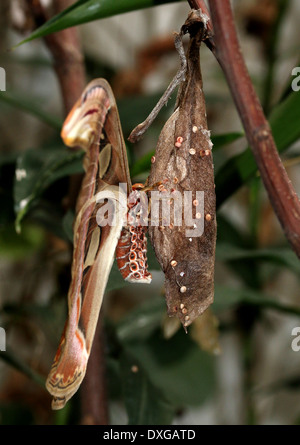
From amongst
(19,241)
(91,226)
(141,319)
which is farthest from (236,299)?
(19,241)

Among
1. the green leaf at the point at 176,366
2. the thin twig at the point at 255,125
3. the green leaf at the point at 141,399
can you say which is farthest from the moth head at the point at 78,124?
the green leaf at the point at 176,366

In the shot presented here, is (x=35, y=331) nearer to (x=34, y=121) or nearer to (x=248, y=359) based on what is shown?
(x=248, y=359)

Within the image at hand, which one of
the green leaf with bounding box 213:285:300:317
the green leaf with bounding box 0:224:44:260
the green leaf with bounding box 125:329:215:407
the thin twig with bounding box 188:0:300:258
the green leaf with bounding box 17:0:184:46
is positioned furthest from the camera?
the green leaf with bounding box 0:224:44:260

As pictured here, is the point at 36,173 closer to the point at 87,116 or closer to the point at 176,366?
the point at 87,116

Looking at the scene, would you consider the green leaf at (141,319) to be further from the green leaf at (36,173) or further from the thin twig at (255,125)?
the thin twig at (255,125)

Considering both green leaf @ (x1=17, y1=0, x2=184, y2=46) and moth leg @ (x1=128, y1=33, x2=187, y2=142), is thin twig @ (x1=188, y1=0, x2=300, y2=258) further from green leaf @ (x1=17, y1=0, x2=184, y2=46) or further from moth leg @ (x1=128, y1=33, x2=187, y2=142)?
green leaf @ (x1=17, y1=0, x2=184, y2=46)

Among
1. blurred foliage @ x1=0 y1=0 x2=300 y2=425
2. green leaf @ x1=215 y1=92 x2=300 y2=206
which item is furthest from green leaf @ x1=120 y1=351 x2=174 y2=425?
green leaf @ x1=215 y1=92 x2=300 y2=206

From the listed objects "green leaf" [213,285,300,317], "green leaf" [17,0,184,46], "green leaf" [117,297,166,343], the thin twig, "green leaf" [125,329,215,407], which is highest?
"green leaf" [17,0,184,46]
